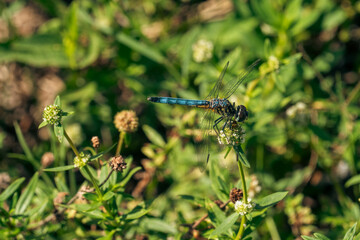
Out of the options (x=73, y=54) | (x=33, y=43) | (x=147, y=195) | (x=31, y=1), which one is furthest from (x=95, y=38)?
(x=147, y=195)

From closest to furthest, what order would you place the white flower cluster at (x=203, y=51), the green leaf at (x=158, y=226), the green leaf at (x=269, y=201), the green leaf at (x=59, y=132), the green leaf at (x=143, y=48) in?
the green leaf at (x=59, y=132) < the green leaf at (x=269, y=201) < the green leaf at (x=158, y=226) < the white flower cluster at (x=203, y=51) < the green leaf at (x=143, y=48)

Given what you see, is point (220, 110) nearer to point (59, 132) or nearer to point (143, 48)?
point (59, 132)

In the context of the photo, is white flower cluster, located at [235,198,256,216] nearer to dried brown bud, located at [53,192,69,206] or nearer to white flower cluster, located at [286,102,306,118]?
dried brown bud, located at [53,192,69,206]

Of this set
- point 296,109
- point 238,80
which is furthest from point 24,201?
point 296,109

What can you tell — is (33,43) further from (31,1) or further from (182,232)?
(182,232)

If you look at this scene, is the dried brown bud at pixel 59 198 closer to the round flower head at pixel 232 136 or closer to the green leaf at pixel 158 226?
the green leaf at pixel 158 226

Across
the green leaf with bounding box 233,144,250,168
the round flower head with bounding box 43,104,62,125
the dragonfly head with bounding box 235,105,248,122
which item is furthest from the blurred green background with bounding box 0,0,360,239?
the round flower head with bounding box 43,104,62,125

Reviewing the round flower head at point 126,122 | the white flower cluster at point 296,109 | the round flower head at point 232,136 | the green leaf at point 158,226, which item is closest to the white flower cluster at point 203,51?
the white flower cluster at point 296,109
